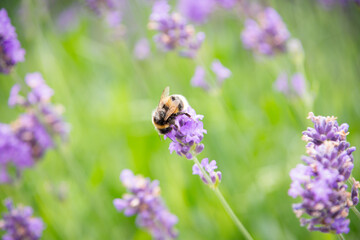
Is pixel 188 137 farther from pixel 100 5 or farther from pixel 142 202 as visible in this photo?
pixel 100 5

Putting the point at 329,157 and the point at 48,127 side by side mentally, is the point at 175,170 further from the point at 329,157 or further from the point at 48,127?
the point at 329,157

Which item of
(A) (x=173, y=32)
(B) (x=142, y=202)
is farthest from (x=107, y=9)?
(B) (x=142, y=202)

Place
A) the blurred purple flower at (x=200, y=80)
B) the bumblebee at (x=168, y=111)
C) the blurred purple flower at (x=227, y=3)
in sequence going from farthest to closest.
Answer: the blurred purple flower at (x=227, y=3), the blurred purple flower at (x=200, y=80), the bumblebee at (x=168, y=111)

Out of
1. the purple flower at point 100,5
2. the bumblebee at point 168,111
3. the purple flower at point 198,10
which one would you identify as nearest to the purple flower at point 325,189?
the bumblebee at point 168,111

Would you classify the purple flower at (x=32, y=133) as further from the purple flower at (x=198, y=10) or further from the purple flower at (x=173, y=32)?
the purple flower at (x=198, y=10)

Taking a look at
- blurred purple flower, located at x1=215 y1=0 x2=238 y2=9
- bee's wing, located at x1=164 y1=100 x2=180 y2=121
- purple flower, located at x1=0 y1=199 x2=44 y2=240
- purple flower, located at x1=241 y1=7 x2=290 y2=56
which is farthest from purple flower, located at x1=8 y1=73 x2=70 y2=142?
blurred purple flower, located at x1=215 y1=0 x2=238 y2=9
